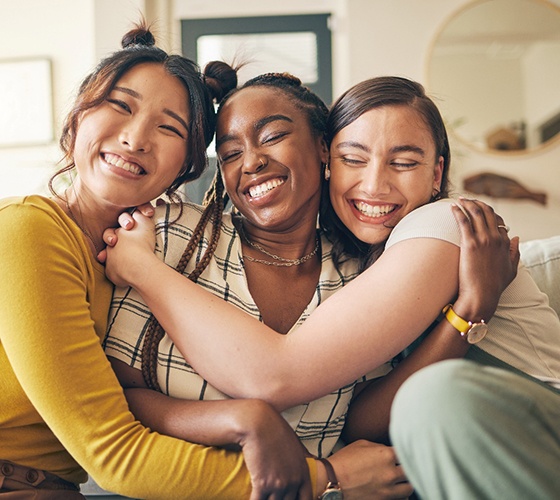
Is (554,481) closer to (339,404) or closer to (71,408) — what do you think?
(339,404)

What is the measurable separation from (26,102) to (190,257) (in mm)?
3969

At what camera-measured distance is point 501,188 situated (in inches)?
176

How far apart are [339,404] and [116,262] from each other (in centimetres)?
49

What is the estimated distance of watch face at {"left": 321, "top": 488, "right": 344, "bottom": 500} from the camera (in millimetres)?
1115

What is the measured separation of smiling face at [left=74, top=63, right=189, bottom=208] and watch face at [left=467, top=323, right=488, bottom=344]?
65 cm

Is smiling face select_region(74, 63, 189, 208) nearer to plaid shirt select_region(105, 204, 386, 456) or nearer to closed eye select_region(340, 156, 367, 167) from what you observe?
plaid shirt select_region(105, 204, 386, 456)

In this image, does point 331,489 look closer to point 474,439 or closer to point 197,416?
point 197,416

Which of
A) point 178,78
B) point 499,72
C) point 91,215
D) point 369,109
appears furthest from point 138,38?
point 499,72

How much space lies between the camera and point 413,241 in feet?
3.81

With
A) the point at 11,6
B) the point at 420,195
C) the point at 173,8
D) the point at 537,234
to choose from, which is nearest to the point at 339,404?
the point at 420,195

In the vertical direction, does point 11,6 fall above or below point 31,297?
above

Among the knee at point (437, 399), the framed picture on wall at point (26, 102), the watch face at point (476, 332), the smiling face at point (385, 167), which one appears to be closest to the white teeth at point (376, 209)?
the smiling face at point (385, 167)

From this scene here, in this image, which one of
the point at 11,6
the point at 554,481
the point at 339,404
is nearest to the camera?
the point at 554,481

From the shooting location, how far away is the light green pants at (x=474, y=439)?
0.71 m
